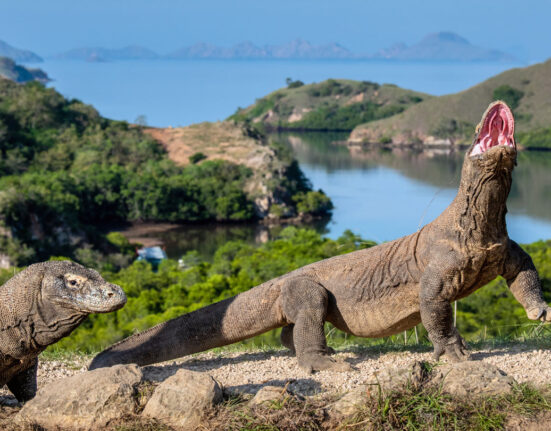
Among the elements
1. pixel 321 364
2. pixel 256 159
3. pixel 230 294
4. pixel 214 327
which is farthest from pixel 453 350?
pixel 256 159

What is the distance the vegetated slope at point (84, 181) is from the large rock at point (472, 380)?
44.1 m

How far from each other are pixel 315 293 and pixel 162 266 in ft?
105

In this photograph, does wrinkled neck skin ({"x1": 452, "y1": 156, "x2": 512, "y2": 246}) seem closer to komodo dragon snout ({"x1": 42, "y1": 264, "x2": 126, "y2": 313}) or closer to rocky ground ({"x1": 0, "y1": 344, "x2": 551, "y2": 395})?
rocky ground ({"x1": 0, "y1": 344, "x2": 551, "y2": 395})

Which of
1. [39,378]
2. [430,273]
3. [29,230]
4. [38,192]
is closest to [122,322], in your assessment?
[39,378]

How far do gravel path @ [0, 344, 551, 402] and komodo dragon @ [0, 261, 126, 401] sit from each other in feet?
3.70

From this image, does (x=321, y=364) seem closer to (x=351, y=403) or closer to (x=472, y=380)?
(x=351, y=403)

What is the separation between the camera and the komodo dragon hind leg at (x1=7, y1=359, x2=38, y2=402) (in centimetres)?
607

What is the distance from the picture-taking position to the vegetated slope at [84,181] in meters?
51.6

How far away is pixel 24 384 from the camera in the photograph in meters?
6.10

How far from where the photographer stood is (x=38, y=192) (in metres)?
55.3

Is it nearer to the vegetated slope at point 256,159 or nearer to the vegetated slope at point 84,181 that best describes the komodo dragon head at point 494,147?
the vegetated slope at point 84,181

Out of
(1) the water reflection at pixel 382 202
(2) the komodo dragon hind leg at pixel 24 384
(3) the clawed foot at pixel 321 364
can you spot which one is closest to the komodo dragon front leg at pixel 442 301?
(3) the clawed foot at pixel 321 364

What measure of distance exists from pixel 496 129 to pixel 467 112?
111 metres

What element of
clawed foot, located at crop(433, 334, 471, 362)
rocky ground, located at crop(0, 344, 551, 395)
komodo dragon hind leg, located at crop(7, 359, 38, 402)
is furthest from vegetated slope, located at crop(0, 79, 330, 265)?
clawed foot, located at crop(433, 334, 471, 362)
